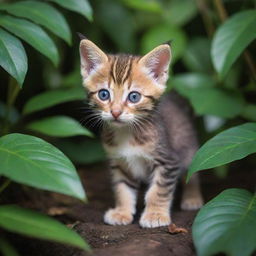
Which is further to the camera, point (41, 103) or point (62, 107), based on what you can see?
point (62, 107)

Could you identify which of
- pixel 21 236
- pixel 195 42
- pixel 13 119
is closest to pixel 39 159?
pixel 21 236

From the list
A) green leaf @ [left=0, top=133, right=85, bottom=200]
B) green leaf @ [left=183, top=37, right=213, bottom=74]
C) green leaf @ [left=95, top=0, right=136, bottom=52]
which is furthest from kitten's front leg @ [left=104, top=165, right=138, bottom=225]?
green leaf @ [left=95, top=0, right=136, bottom=52]

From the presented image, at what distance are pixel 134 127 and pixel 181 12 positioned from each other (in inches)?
71.4

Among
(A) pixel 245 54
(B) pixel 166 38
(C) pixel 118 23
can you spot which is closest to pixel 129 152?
(A) pixel 245 54

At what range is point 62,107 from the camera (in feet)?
17.2

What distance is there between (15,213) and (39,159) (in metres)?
0.28

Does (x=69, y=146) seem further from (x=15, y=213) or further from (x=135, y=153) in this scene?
(x=15, y=213)

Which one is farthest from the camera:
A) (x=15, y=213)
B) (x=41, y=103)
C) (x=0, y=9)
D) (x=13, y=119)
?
(x=13, y=119)

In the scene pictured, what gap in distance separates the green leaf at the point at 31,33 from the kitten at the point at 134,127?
239 mm

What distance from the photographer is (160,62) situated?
309 centimetres

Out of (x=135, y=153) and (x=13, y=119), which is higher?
(x=135, y=153)

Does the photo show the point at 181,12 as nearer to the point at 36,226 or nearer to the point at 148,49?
the point at 148,49

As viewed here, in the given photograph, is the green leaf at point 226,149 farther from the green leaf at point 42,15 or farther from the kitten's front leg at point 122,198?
the green leaf at point 42,15

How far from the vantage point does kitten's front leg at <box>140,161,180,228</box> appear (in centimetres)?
303
